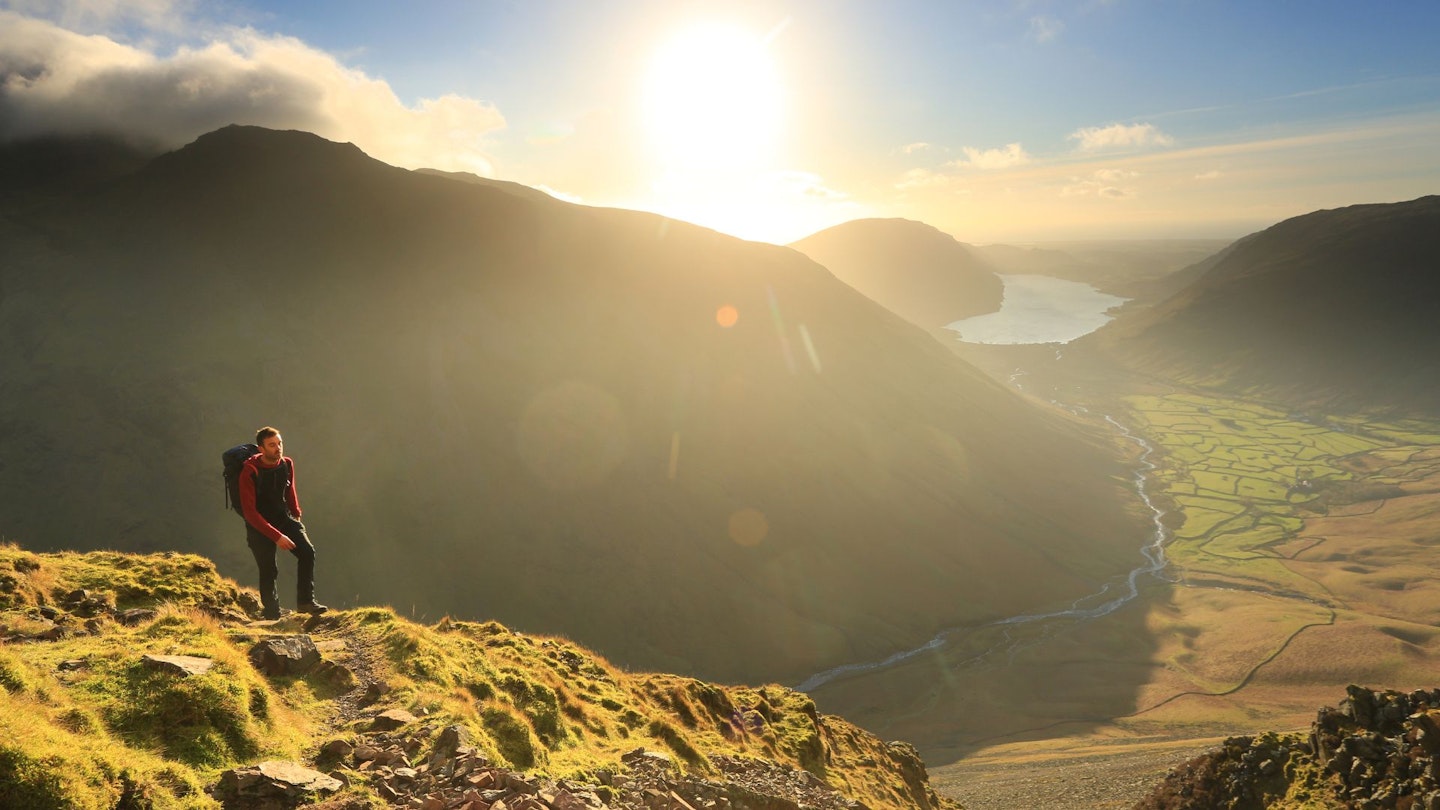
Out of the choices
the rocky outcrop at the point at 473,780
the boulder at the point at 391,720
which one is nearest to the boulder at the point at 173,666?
the rocky outcrop at the point at 473,780

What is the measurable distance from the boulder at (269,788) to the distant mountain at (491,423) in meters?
66.1

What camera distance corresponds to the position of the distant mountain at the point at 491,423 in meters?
72.0

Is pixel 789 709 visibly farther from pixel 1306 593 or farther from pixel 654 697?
pixel 1306 593

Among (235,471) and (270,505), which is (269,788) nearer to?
(270,505)

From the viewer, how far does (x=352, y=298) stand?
8994 cm

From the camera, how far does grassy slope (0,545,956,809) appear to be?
691 centimetres

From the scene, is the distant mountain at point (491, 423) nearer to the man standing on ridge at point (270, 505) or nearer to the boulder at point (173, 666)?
the man standing on ridge at point (270, 505)

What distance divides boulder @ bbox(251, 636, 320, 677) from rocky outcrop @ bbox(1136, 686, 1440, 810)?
35.0m

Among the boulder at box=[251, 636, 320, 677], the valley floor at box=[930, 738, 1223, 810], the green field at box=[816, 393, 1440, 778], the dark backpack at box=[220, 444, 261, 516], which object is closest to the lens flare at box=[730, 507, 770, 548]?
the green field at box=[816, 393, 1440, 778]

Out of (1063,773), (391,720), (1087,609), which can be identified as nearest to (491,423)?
(1063,773)

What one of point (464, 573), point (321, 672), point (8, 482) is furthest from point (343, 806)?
point (8, 482)

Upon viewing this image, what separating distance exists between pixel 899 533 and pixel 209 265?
101 meters

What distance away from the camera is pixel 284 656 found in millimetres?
11227

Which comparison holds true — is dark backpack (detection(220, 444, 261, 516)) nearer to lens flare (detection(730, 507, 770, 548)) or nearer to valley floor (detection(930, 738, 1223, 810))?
valley floor (detection(930, 738, 1223, 810))
